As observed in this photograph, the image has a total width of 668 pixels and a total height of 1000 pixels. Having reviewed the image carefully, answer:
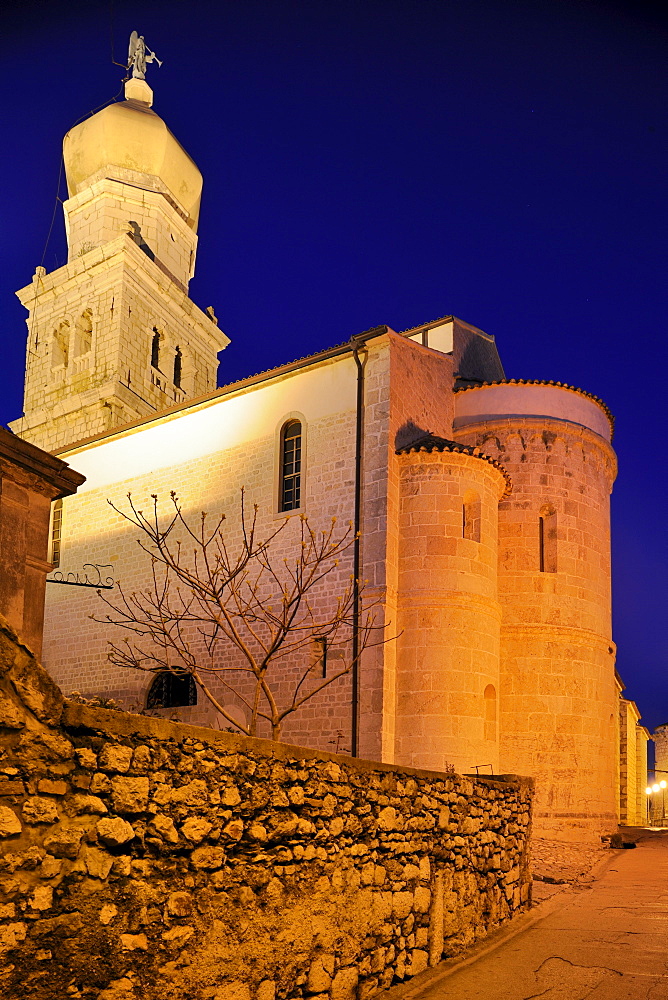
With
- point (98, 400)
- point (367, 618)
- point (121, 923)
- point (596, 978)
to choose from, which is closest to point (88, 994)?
point (121, 923)

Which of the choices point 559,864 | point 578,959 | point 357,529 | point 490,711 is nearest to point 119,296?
point 357,529

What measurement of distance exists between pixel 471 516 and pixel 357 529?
2.19 meters

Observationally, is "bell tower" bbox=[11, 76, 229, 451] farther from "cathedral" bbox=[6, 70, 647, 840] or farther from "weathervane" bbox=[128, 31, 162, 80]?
"cathedral" bbox=[6, 70, 647, 840]

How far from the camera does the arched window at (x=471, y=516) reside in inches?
693

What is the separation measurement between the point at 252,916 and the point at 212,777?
871 millimetres

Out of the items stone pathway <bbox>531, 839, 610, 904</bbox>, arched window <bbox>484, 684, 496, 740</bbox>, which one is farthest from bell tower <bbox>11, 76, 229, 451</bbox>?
stone pathway <bbox>531, 839, 610, 904</bbox>

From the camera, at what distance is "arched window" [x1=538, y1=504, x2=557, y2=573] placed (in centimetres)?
1939

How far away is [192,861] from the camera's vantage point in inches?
187

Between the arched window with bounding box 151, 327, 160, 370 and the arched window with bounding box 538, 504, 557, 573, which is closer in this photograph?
the arched window with bounding box 538, 504, 557, 573

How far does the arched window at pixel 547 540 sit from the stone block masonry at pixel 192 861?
40.3ft

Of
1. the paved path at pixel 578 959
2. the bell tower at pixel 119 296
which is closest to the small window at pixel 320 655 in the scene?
the paved path at pixel 578 959

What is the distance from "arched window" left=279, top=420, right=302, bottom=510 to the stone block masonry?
1141 cm

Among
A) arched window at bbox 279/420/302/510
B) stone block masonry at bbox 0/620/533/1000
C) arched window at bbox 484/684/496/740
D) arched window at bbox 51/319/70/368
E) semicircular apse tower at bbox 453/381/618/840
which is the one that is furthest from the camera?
arched window at bbox 51/319/70/368

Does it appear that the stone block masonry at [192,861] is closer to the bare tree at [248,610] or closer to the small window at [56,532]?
the bare tree at [248,610]
